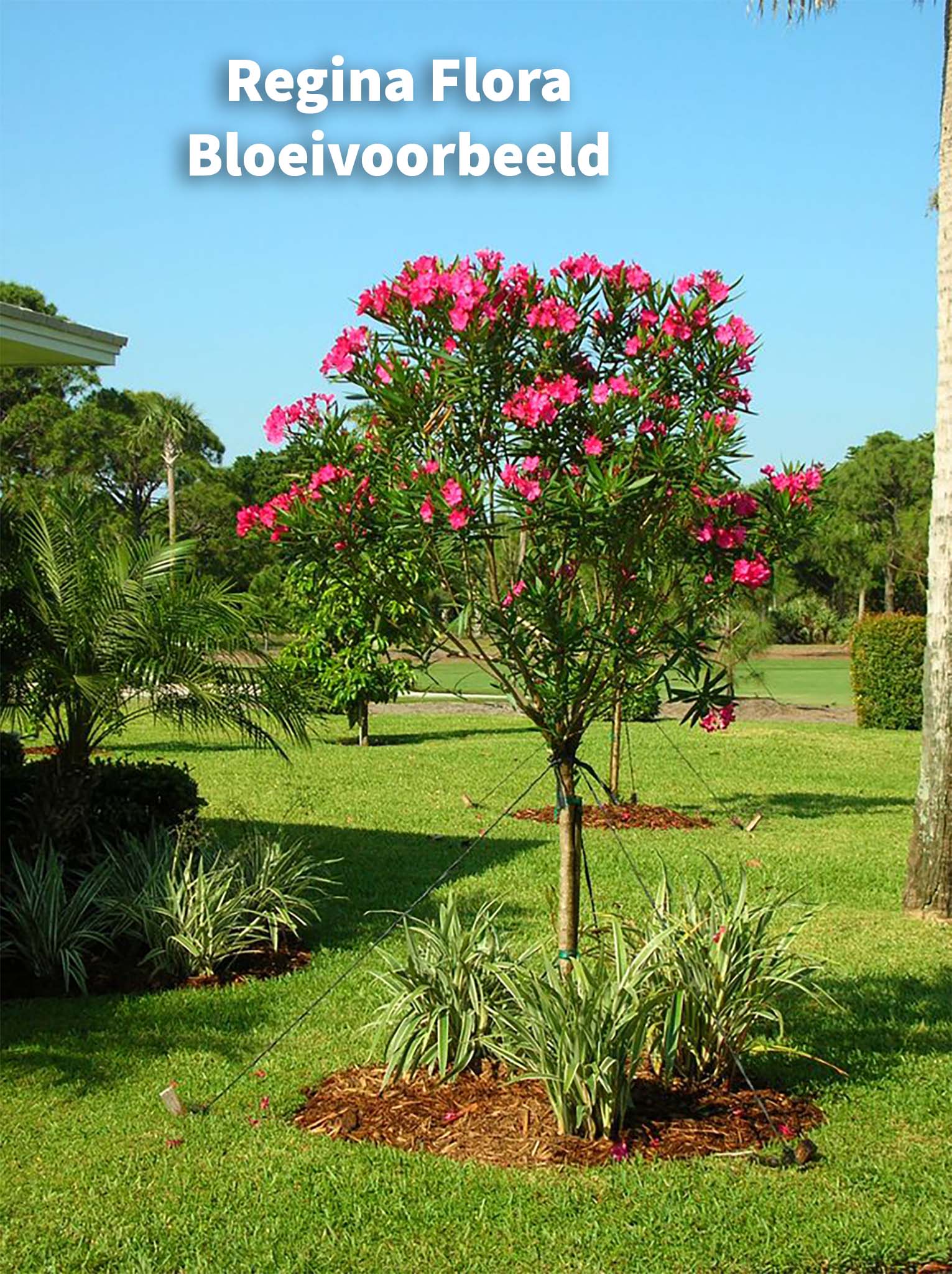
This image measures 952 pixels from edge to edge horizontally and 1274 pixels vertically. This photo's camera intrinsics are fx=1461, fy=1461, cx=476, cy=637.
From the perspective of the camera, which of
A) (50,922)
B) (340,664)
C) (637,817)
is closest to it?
(50,922)

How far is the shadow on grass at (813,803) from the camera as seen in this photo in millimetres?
13836

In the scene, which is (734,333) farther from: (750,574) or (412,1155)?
(412,1155)

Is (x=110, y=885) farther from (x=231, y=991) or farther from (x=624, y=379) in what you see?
(x=624, y=379)

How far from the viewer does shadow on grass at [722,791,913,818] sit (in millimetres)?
13836

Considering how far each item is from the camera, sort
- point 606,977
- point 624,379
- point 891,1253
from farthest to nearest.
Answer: point 606,977, point 624,379, point 891,1253

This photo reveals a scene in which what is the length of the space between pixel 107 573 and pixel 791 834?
660 centimetres

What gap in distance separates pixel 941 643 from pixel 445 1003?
4.50m

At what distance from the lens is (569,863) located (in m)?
5.56

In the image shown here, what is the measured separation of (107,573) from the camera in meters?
8.25

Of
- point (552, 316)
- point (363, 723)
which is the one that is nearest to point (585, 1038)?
point (552, 316)

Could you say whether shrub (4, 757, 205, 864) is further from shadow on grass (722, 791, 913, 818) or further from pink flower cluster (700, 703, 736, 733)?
shadow on grass (722, 791, 913, 818)

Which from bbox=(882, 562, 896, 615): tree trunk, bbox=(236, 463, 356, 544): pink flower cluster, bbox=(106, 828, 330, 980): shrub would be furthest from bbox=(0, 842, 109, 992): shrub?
bbox=(882, 562, 896, 615): tree trunk

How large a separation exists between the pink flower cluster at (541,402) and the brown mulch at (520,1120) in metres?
2.43

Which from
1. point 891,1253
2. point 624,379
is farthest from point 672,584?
point 891,1253
